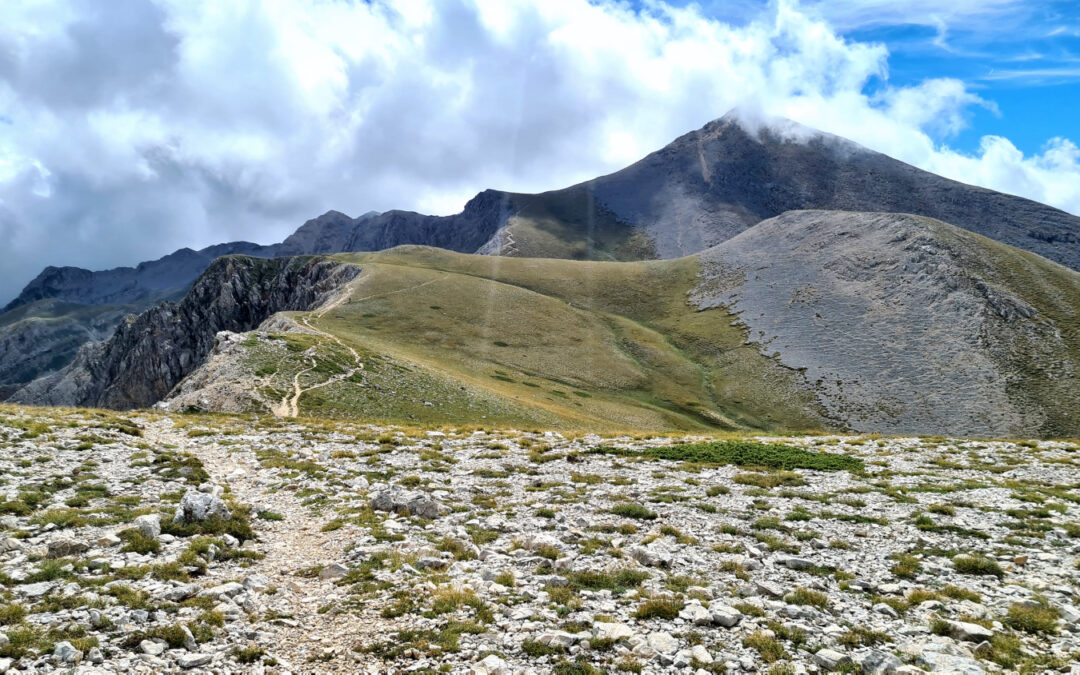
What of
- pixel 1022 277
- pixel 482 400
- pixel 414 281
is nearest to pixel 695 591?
pixel 482 400

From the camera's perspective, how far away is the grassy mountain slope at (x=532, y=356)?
52500 millimetres

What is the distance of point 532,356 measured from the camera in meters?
96.1

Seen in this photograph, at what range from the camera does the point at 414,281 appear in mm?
126625

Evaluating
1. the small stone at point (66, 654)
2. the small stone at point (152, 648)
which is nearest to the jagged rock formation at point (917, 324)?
the small stone at point (152, 648)

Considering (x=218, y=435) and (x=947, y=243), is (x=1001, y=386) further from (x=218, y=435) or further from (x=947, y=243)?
(x=218, y=435)

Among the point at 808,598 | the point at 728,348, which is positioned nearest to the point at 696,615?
the point at 808,598

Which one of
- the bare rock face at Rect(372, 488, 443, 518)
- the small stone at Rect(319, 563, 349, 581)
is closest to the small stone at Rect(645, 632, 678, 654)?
the small stone at Rect(319, 563, 349, 581)

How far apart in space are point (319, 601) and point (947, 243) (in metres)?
A: 150

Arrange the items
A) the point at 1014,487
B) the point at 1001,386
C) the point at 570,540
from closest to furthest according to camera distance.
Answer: the point at 570,540
the point at 1014,487
the point at 1001,386

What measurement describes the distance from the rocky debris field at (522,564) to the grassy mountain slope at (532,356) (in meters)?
25.0

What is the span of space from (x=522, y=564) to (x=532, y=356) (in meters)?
82.0

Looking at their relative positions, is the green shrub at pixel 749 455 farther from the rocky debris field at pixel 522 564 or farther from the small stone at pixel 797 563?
the small stone at pixel 797 563

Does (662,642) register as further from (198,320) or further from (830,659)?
(198,320)

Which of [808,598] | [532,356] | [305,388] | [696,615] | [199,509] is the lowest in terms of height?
[199,509]
